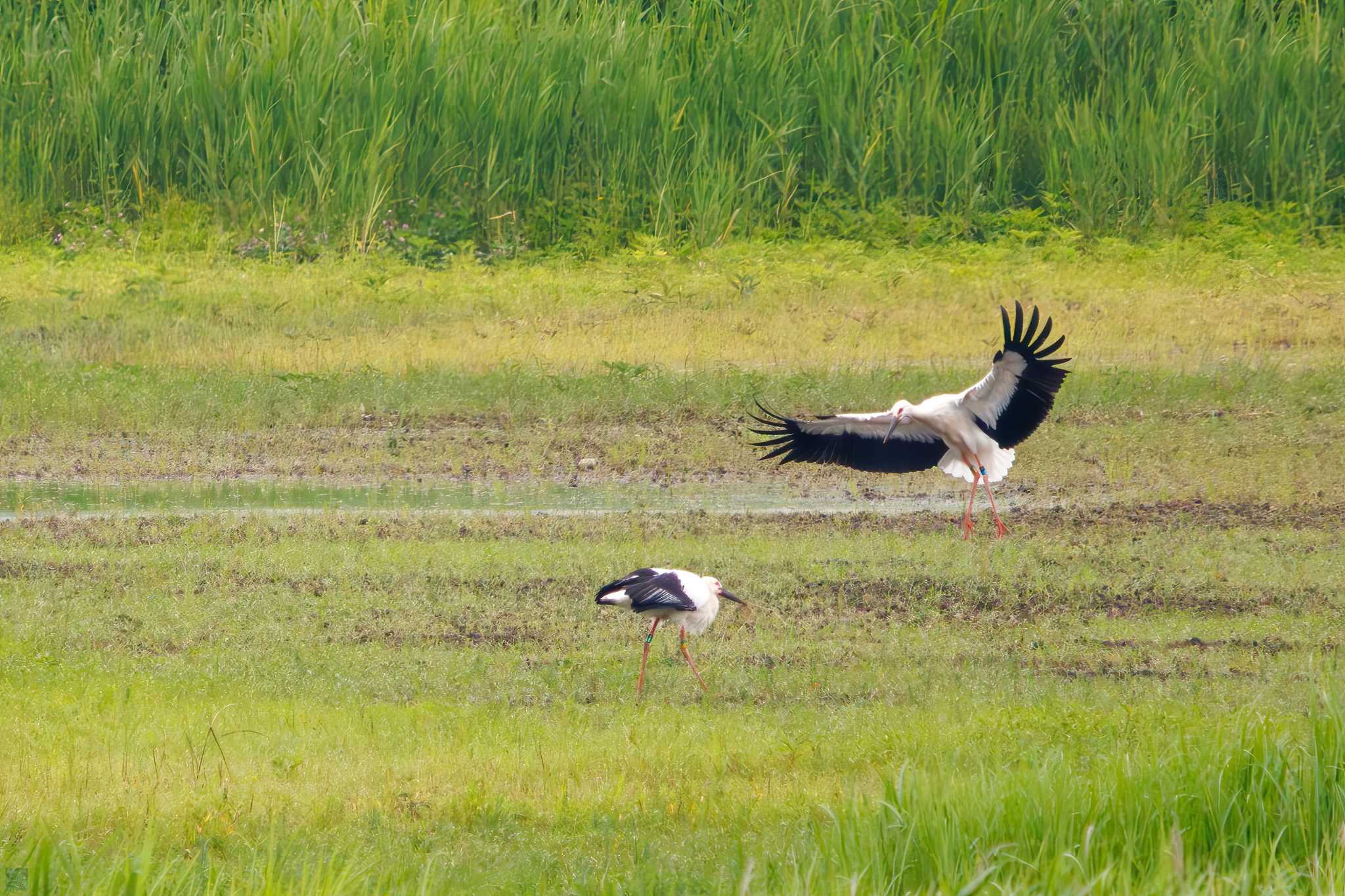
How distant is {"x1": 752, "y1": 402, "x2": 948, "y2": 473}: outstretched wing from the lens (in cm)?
1065

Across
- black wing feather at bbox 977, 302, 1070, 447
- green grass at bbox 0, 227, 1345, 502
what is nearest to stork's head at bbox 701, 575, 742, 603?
black wing feather at bbox 977, 302, 1070, 447

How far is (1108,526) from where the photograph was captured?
1160cm

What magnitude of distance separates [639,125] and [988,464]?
39.7 ft

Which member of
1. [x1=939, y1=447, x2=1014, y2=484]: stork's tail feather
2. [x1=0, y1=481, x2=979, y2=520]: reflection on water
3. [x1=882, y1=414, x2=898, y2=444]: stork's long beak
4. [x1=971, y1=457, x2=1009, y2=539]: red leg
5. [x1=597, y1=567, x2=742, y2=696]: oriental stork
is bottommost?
[x1=0, y1=481, x2=979, y2=520]: reflection on water

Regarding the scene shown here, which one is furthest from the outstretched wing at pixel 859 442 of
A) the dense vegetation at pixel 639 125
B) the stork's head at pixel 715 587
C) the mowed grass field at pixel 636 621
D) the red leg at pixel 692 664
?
the dense vegetation at pixel 639 125

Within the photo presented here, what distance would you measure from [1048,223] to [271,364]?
10.4 m

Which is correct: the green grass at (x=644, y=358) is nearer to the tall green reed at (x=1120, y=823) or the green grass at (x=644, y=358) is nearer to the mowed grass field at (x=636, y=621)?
the mowed grass field at (x=636, y=621)

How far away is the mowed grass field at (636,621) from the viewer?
5492 mm

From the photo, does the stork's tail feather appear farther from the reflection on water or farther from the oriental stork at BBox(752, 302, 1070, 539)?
the reflection on water

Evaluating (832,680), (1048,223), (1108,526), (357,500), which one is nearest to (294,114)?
(1048,223)

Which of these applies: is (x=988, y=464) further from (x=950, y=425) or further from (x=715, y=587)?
(x=715, y=587)

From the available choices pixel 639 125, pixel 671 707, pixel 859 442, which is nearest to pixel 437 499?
pixel 859 442

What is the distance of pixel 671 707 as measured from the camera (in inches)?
303

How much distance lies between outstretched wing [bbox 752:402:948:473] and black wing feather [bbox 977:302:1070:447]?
393 mm
